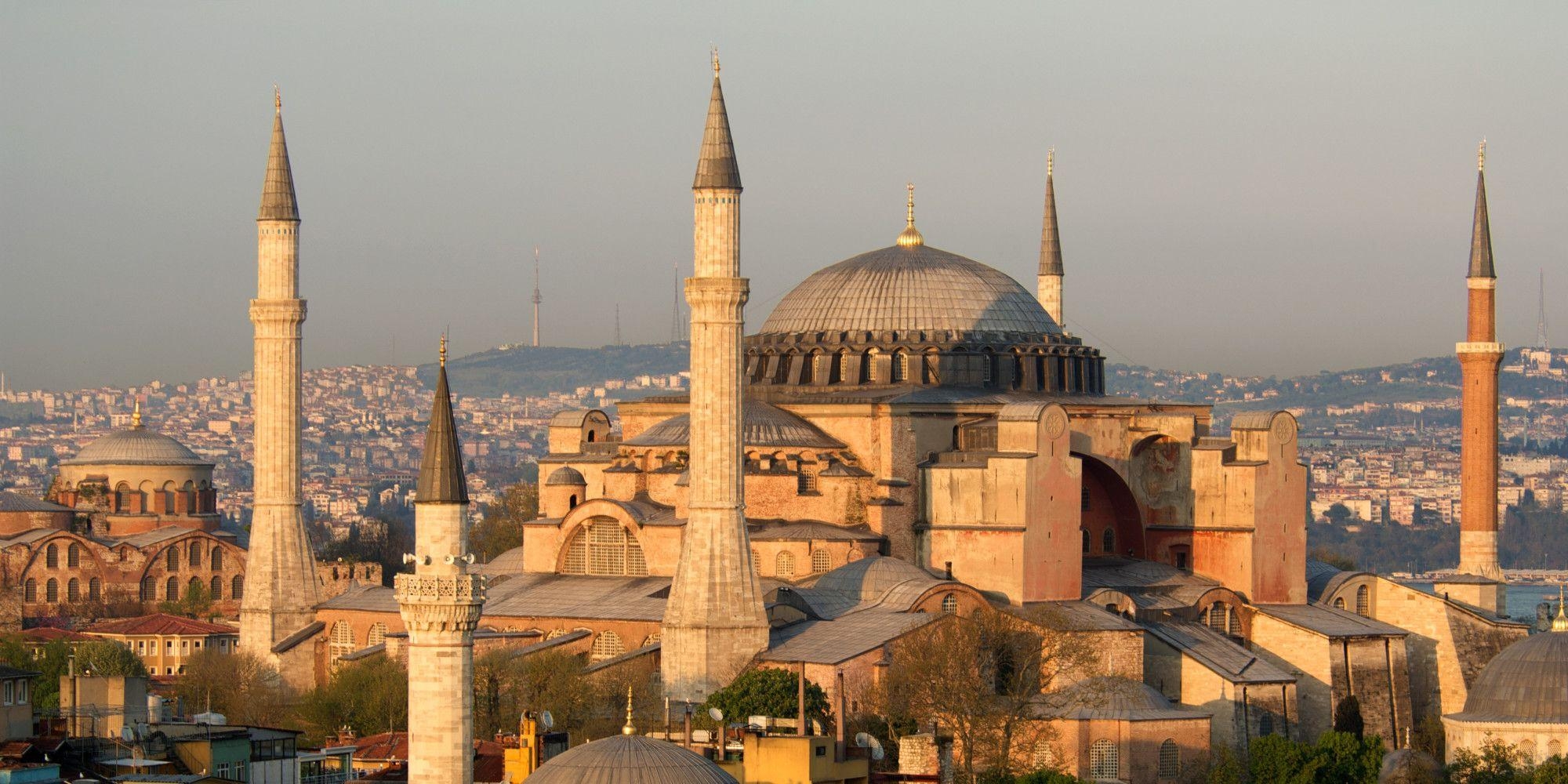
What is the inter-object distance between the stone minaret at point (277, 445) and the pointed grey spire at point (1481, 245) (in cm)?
2580

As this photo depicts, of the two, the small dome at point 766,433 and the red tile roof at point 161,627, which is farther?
the red tile roof at point 161,627

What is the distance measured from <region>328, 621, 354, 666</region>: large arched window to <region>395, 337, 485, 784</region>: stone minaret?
14994 millimetres

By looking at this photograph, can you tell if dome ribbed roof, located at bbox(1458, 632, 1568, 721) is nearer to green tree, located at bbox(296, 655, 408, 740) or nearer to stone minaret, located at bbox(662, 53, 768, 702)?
stone minaret, located at bbox(662, 53, 768, 702)

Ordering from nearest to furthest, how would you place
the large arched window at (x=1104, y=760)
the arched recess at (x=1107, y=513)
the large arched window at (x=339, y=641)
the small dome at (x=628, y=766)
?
1. the small dome at (x=628, y=766)
2. the large arched window at (x=1104, y=760)
3. the large arched window at (x=339, y=641)
4. the arched recess at (x=1107, y=513)

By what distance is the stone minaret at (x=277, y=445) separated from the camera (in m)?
47.3

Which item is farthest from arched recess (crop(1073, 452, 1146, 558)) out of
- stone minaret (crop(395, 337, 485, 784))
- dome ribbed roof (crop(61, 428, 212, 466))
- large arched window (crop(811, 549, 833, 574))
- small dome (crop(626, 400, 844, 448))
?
dome ribbed roof (crop(61, 428, 212, 466))

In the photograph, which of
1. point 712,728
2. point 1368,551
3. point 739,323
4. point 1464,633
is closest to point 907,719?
point 712,728

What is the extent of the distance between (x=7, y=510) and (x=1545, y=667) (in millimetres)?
40318

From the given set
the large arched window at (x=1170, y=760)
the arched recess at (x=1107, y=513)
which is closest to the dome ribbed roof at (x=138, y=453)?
the arched recess at (x=1107, y=513)

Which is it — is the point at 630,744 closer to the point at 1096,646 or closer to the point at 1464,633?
the point at 1096,646

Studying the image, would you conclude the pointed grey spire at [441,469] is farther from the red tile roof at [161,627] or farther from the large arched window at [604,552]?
the red tile roof at [161,627]

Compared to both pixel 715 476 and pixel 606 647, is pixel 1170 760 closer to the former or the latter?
pixel 715 476

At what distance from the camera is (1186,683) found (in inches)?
1709

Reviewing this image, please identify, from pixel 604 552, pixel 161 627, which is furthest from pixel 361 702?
pixel 161 627
